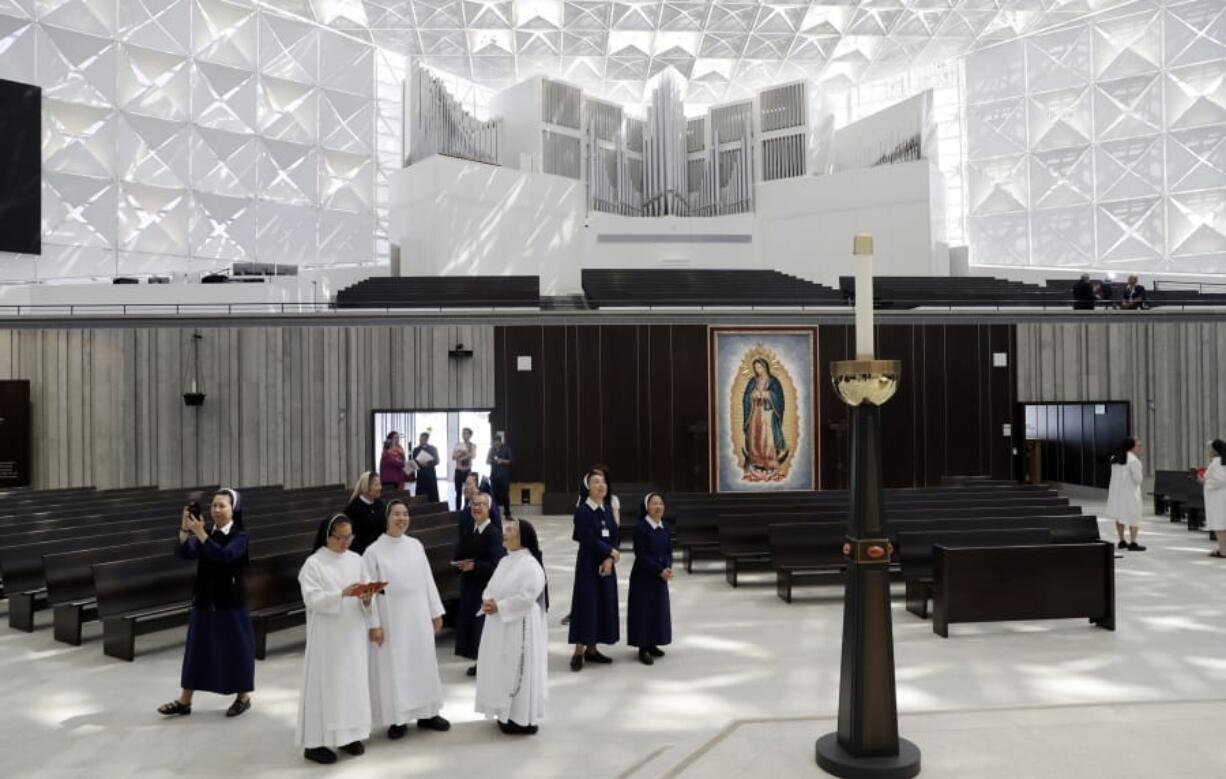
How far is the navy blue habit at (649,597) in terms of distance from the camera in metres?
7.27

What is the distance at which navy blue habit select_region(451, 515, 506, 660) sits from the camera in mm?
6961

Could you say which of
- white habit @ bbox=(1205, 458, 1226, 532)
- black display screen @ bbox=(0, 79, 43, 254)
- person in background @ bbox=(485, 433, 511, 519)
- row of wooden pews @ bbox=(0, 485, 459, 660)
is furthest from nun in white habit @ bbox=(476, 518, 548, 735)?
black display screen @ bbox=(0, 79, 43, 254)

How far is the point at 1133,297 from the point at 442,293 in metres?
13.3

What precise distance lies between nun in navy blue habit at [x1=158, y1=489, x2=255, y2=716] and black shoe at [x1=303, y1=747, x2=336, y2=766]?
989 mm

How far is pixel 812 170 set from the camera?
27.2 metres

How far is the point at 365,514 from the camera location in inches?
285

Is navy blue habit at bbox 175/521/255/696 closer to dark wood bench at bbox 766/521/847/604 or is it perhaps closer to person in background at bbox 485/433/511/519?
dark wood bench at bbox 766/521/847/604

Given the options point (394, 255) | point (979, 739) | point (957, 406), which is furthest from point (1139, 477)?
point (394, 255)

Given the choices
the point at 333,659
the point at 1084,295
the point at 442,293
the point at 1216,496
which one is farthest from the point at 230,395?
the point at 1084,295

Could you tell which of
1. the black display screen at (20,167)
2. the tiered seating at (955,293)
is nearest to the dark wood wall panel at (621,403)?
the tiered seating at (955,293)

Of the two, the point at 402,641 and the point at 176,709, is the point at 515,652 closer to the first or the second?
the point at 402,641

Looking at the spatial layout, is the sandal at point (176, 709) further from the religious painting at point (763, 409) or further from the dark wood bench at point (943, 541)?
the religious painting at point (763, 409)

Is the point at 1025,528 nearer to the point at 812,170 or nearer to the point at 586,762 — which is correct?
the point at 586,762

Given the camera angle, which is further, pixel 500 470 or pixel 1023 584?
pixel 500 470
